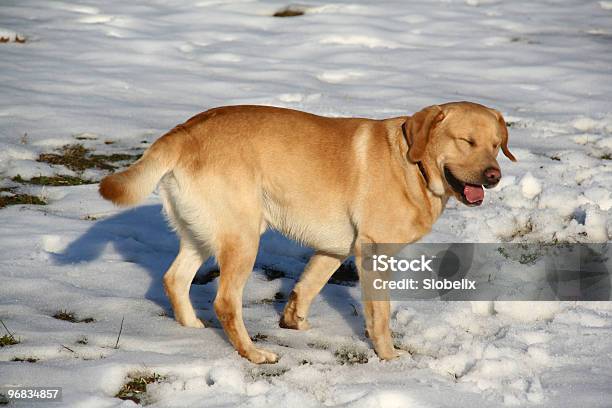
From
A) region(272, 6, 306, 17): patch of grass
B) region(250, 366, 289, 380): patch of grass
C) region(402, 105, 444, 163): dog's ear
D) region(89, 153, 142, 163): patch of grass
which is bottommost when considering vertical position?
region(250, 366, 289, 380): patch of grass

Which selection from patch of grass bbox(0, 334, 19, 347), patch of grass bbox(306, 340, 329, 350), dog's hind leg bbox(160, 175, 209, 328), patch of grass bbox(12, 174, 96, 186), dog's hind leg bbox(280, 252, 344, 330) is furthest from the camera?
patch of grass bbox(12, 174, 96, 186)

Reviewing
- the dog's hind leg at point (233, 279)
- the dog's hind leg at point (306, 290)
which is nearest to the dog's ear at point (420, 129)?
the dog's hind leg at point (306, 290)

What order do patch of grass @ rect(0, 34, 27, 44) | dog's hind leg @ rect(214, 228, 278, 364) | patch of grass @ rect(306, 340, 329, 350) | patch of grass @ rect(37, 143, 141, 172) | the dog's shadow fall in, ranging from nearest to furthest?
dog's hind leg @ rect(214, 228, 278, 364), patch of grass @ rect(306, 340, 329, 350), the dog's shadow, patch of grass @ rect(37, 143, 141, 172), patch of grass @ rect(0, 34, 27, 44)

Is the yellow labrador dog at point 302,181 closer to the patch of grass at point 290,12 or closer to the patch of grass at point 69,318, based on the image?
the patch of grass at point 69,318

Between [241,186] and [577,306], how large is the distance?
7.60 ft

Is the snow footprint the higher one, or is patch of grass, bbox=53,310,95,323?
the snow footprint

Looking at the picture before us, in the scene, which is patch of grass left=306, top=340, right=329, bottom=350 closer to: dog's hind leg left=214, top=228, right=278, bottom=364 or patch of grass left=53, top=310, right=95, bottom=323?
dog's hind leg left=214, top=228, right=278, bottom=364

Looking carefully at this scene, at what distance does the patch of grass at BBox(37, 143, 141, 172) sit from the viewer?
6.86 meters

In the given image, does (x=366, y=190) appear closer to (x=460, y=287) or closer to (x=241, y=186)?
(x=241, y=186)

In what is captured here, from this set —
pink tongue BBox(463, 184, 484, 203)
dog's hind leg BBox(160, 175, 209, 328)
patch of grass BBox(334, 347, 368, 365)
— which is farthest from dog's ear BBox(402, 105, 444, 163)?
dog's hind leg BBox(160, 175, 209, 328)

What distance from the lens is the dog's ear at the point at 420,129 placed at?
13.5ft

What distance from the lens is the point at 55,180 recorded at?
254 inches

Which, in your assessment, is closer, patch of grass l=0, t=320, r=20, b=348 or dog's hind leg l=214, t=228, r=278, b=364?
patch of grass l=0, t=320, r=20, b=348

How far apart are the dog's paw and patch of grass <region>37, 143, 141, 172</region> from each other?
3.41 metres
